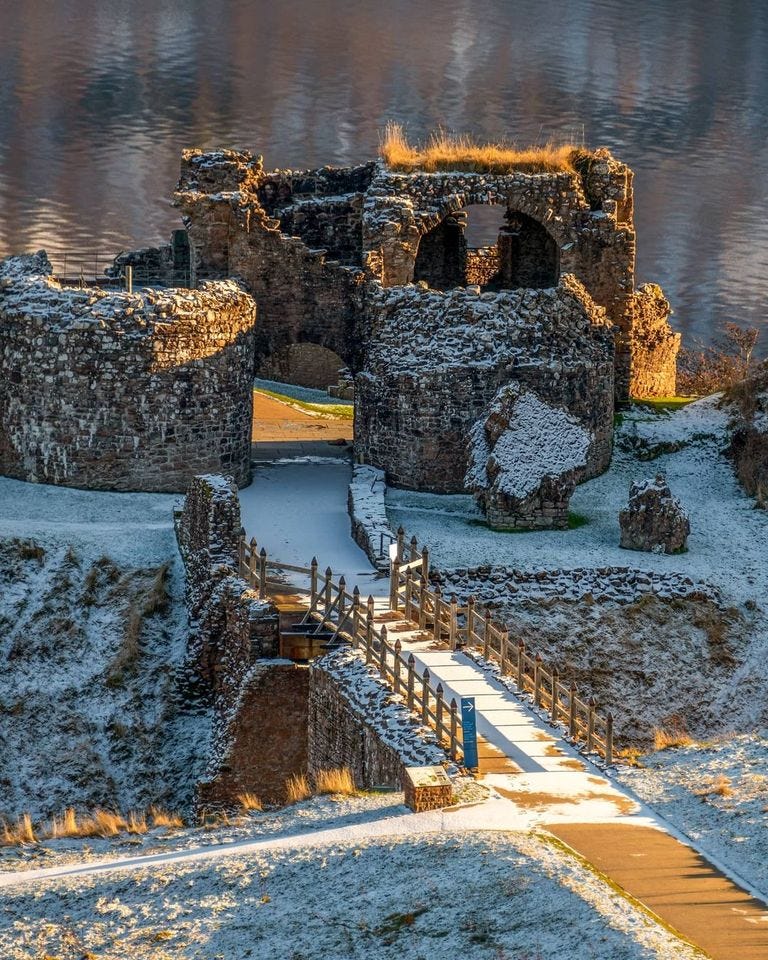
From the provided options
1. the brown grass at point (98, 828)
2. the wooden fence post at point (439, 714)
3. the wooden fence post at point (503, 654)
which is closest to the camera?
the brown grass at point (98, 828)

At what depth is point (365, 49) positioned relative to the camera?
146125mm

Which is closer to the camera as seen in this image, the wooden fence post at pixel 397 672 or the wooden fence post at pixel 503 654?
the wooden fence post at pixel 397 672

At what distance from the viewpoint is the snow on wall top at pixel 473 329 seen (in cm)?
5403

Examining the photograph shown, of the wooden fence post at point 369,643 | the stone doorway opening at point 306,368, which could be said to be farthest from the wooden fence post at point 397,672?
the stone doorway opening at point 306,368

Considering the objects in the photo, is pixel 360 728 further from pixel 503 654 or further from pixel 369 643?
pixel 503 654

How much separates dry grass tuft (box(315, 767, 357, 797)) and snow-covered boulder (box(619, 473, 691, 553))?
13.3 meters

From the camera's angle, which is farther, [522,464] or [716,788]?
[522,464]

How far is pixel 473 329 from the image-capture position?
54.2 m

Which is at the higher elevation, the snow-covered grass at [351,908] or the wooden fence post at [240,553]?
the snow-covered grass at [351,908]

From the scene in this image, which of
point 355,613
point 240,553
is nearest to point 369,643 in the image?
point 355,613

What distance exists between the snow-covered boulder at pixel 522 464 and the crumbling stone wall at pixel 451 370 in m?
1.05

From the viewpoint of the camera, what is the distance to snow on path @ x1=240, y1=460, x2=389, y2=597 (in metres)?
49.0

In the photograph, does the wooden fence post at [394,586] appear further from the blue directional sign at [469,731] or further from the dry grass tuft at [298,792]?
the blue directional sign at [469,731]

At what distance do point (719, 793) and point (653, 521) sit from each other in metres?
15.7
